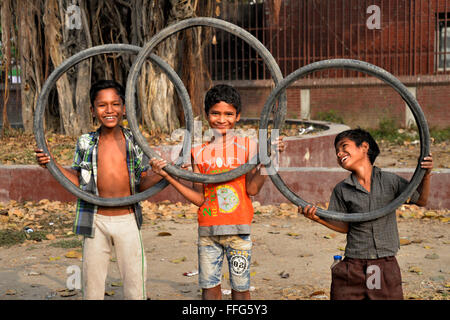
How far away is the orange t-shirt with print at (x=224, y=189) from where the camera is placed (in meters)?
3.44

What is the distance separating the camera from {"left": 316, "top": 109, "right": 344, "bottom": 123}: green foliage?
13852mm

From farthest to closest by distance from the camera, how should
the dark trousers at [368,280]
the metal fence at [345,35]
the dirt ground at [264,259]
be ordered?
the metal fence at [345,35]
the dirt ground at [264,259]
the dark trousers at [368,280]

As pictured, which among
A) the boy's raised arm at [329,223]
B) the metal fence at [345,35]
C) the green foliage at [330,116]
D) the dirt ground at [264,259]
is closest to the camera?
the boy's raised arm at [329,223]

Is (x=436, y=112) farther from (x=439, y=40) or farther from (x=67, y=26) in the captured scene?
(x=67, y=26)

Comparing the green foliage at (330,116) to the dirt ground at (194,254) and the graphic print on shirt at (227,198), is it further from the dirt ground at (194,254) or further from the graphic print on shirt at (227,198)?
the graphic print on shirt at (227,198)

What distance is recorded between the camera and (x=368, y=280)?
320cm

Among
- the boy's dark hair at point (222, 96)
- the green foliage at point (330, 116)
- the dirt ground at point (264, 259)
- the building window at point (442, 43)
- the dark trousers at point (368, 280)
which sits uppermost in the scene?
the building window at point (442, 43)

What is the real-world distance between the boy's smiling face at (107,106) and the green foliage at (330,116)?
35.6 feet

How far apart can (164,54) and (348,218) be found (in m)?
6.87
